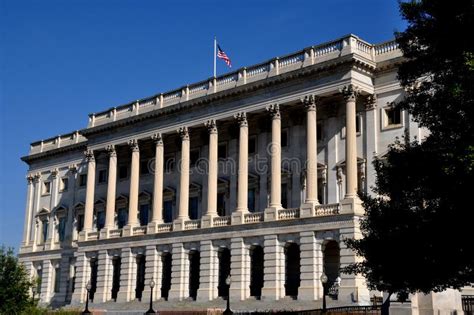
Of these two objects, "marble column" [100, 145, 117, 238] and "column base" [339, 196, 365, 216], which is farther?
"marble column" [100, 145, 117, 238]

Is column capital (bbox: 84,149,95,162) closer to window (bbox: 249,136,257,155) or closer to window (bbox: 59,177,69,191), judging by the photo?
window (bbox: 59,177,69,191)

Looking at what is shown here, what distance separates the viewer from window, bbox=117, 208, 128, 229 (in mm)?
76312

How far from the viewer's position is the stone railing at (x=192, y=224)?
2534 inches

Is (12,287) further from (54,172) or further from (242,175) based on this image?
(54,172)

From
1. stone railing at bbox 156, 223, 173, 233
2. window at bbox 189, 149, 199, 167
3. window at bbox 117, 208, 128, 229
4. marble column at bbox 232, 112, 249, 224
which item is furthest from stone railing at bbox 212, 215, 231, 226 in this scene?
window at bbox 117, 208, 128, 229

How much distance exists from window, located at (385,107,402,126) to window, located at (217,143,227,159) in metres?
17.3

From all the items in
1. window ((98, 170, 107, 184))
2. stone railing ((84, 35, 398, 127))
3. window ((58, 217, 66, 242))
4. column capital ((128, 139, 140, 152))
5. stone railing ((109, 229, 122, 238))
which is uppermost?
stone railing ((84, 35, 398, 127))

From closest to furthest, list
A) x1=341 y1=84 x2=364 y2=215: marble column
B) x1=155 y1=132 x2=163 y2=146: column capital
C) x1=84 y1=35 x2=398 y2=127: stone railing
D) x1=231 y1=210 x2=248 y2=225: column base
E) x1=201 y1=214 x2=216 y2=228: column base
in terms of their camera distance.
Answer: x1=341 y1=84 x2=364 y2=215: marble column, x1=84 y1=35 x2=398 y2=127: stone railing, x1=231 y1=210 x2=248 y2=225: column base, x1=201 y1=214 x2=216 y2=228: column base, x1=155 y1=132 x2=163 y2=146: column capital

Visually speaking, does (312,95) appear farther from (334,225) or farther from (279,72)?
(334,225)

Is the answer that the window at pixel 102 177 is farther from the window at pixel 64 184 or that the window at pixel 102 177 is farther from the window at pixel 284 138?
the window at pixel 284 138

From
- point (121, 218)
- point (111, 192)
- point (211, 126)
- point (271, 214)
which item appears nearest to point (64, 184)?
point (121, 218)

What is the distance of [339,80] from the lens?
184ft

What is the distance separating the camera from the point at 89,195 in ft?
254

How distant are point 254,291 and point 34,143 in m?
46.2
